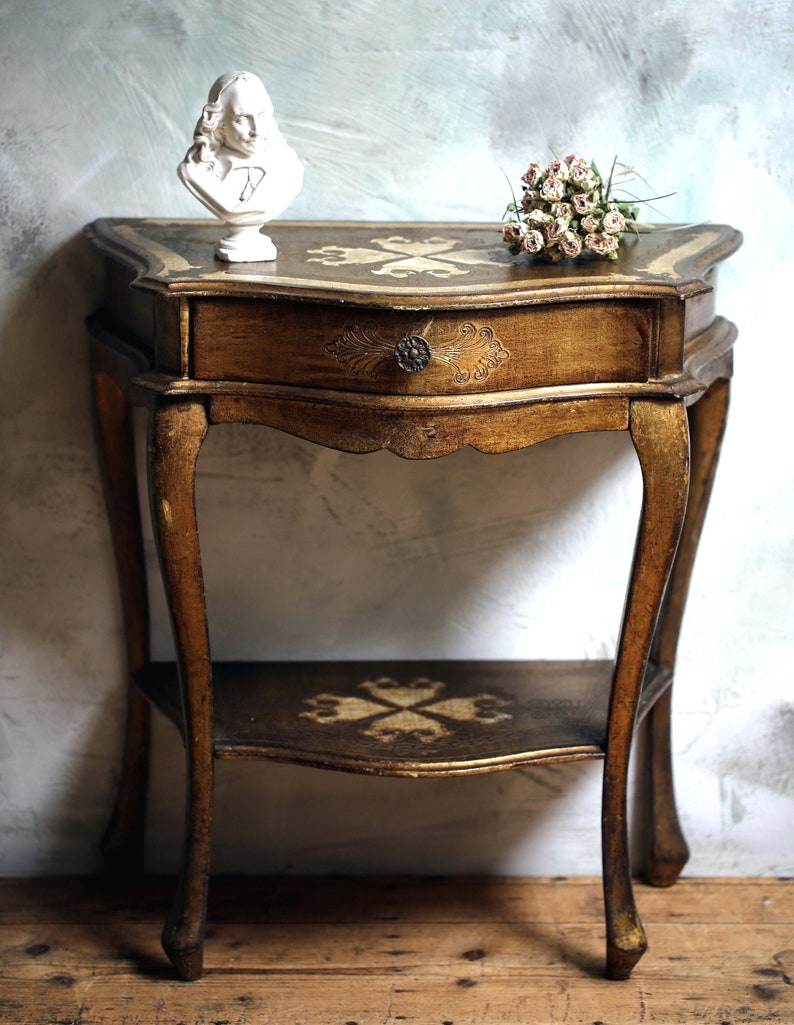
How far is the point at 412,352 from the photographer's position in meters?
1.68

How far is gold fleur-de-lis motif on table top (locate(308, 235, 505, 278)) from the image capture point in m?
1.83

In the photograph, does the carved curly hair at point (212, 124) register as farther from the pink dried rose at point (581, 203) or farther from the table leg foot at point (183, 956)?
the table leg foot at point (183, 956)

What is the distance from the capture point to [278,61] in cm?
225

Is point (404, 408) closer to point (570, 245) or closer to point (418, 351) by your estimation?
point (418, 351)

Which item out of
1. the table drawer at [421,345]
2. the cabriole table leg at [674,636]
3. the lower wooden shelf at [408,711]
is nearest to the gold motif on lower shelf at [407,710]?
the lower wooden shelf at [408,711]

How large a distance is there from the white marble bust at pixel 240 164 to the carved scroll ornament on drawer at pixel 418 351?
29 cm

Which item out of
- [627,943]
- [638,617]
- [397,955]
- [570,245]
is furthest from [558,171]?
[397,955]

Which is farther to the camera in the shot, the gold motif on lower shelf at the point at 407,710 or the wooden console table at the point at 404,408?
the gold motif on lower shelf at the point at 407,710

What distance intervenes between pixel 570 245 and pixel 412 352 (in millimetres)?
375

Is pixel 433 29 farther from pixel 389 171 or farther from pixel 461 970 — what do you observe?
pixel 461 970

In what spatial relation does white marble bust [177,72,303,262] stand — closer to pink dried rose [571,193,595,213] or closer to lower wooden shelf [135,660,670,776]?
pink dried rose [571,193,595,213]

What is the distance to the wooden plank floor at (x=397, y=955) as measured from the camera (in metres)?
2.12

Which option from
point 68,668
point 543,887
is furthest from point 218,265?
point 543,887

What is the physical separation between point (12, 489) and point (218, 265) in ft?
2.72
